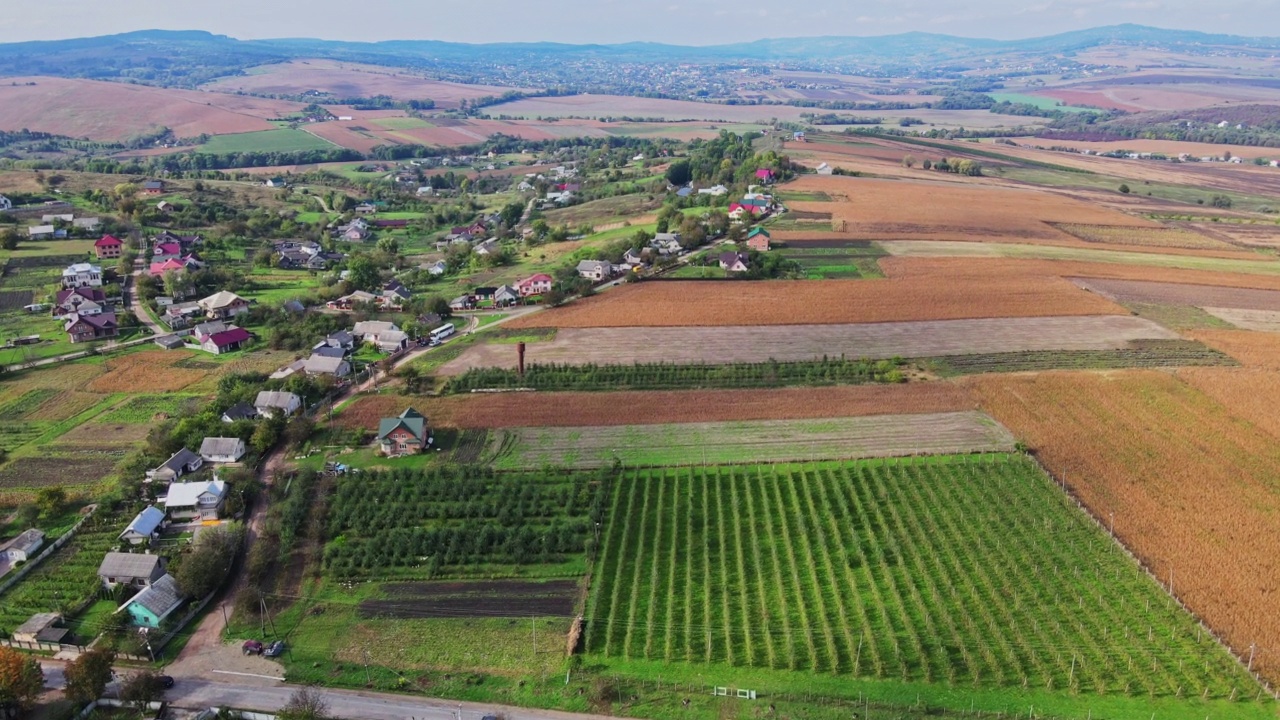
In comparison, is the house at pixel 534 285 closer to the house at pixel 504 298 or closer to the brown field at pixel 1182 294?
the house at pixel 504 298

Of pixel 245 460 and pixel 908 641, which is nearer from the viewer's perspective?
pixel 908 641

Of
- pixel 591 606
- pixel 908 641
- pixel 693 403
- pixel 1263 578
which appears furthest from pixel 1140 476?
pixel 591 606

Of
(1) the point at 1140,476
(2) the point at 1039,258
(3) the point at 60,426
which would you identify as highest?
(2) the point at 1039,258

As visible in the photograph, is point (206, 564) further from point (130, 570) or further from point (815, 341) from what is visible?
point (815, 341)

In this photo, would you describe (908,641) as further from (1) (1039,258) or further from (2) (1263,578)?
(1) (1039,258)

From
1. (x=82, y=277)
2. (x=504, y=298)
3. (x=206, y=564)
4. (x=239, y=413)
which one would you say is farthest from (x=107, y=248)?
(x=206, y=564)

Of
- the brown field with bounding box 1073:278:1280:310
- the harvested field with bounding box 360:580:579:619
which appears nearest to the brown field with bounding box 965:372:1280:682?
the brown field with bounding box 1073:278:1280:310
